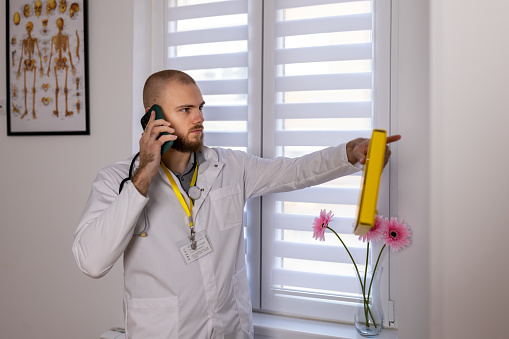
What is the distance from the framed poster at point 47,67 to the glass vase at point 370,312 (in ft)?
4.72

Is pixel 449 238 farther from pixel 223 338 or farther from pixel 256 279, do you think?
pixel 256 279

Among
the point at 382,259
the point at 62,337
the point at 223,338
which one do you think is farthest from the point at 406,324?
the point at 62,337

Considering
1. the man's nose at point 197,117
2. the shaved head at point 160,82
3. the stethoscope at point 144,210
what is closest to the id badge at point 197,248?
the stethoscope at point 144,210

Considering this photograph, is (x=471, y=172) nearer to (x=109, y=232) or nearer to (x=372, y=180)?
(x=372, y=180)

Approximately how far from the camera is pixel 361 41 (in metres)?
1.73

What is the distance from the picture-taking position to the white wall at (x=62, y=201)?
6.53ft

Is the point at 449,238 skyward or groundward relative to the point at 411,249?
skyward

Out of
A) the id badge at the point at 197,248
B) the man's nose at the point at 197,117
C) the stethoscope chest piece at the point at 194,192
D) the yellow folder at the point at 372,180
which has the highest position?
the man's nose at the point at 197,117

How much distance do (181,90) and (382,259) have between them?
1012 mm

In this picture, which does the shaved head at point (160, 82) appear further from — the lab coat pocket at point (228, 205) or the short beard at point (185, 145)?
the lab coat pocket at point (228, 205)

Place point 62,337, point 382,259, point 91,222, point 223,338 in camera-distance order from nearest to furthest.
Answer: point 91,222 → point 223,338 → point 382,259 → point 62,337

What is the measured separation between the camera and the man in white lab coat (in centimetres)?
135

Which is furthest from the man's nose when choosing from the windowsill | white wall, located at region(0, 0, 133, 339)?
the windowsill

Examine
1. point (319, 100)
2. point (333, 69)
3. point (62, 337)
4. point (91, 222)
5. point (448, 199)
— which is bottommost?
point (62, 337)
